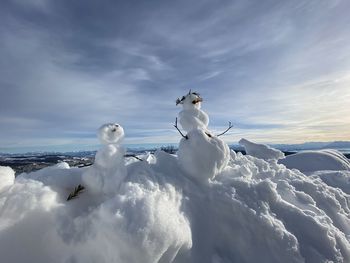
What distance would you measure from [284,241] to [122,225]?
2585 mm

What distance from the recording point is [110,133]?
5395 mm

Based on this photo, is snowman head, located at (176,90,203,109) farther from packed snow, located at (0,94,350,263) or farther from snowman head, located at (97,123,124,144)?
snowman head, located at (97,123,124,144)

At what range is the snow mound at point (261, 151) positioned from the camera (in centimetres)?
984

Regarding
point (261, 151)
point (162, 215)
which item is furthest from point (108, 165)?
point (261, 151)

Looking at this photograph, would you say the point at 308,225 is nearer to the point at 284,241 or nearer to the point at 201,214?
the point at 284,241

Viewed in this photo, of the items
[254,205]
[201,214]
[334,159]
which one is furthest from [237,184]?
[334,159]

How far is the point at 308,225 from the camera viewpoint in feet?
17.8

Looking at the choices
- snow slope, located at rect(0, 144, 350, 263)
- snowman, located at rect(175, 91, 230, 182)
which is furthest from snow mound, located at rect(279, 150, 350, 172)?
snowman, located at rect(175, 91, 230, 182)

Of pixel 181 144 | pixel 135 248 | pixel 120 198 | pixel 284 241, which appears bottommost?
pixel 284 241

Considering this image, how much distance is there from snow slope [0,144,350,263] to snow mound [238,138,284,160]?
3454mm

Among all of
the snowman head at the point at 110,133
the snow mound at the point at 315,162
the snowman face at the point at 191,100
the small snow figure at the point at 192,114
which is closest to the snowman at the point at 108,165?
the snowman head at the point at 110,133

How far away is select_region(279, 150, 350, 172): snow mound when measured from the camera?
11.2 metres

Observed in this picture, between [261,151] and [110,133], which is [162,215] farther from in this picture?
[261,151]

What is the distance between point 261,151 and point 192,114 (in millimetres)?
4132
